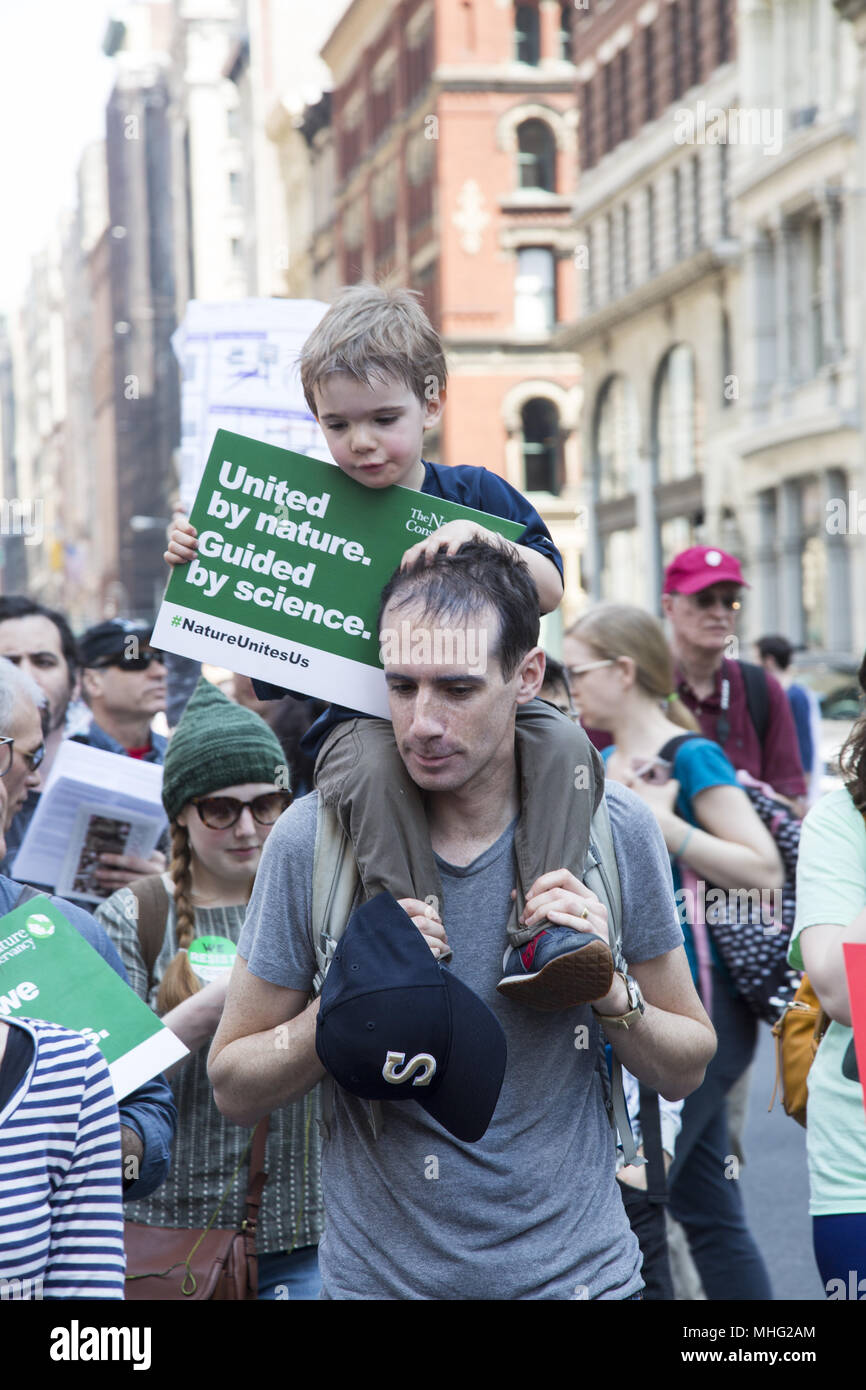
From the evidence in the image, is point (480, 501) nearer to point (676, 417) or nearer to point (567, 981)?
point (567, 981)

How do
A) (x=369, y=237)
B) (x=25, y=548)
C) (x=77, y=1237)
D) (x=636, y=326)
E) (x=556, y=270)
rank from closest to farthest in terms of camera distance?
1. (x=77, y=1237)
2. (x=636, y=326)
3. (x=556, y=270)
4. (x=369, y=237)
5. (x=25, y=548)

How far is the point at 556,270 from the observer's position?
54250mm

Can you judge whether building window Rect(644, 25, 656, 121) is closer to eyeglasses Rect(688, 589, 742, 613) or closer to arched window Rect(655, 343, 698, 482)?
arched window Rect(655, 343, 698, 482)

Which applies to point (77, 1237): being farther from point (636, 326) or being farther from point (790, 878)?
point (636, 326)

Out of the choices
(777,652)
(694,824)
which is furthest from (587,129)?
(694,824)

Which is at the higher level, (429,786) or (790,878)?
(429,786)

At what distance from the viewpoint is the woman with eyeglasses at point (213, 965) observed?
3.83 meters

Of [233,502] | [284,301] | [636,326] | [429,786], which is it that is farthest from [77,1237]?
[636,326]

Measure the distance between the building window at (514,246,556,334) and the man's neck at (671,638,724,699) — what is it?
Answer: 48.1 metres

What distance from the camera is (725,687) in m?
6.54

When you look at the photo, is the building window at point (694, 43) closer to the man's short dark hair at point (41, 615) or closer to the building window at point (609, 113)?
the building window at point (609, 113)

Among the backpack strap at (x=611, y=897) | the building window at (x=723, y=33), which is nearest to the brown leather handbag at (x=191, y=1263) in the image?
the backpack strap at (x=611, y=897)

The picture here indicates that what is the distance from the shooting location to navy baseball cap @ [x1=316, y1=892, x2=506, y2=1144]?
2.54 meters

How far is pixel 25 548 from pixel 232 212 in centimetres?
7641
